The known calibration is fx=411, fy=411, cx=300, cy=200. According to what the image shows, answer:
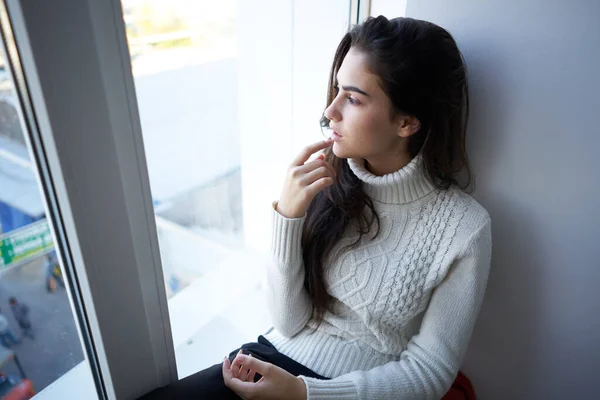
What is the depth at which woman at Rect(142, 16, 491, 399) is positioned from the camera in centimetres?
73

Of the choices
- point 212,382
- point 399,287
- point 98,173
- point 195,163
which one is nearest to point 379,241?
point 399,287

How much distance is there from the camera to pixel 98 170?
21.8 inches

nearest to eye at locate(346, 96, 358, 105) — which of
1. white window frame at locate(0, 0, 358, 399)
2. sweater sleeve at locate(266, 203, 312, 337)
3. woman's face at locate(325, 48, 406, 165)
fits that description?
woman's face at locate(325, 48, 406, 165)

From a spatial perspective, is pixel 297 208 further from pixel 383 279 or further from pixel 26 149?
pixel 26 149

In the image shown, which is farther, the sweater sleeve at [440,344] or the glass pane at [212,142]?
the glass pane at [212,142]

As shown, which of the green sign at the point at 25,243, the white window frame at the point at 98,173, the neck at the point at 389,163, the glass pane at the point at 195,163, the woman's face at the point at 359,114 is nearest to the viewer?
the white window frame at the point at 98,173

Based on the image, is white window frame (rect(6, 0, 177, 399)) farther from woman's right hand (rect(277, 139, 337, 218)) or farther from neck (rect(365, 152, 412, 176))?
neck (rect(365, 152, 412, 176))

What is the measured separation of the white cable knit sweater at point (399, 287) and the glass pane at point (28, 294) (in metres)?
0.39

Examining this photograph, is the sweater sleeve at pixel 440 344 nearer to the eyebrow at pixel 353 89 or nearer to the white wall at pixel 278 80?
the eyebrow at pixel 353 89

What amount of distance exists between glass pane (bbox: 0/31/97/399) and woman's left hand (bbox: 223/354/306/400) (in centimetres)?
26

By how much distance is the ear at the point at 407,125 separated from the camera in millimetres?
752

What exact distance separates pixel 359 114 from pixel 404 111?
0.26ft

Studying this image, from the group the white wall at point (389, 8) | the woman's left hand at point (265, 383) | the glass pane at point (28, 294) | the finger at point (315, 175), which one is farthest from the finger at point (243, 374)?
the white wall at point (389, 8)

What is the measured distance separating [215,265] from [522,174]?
3.03 ft
